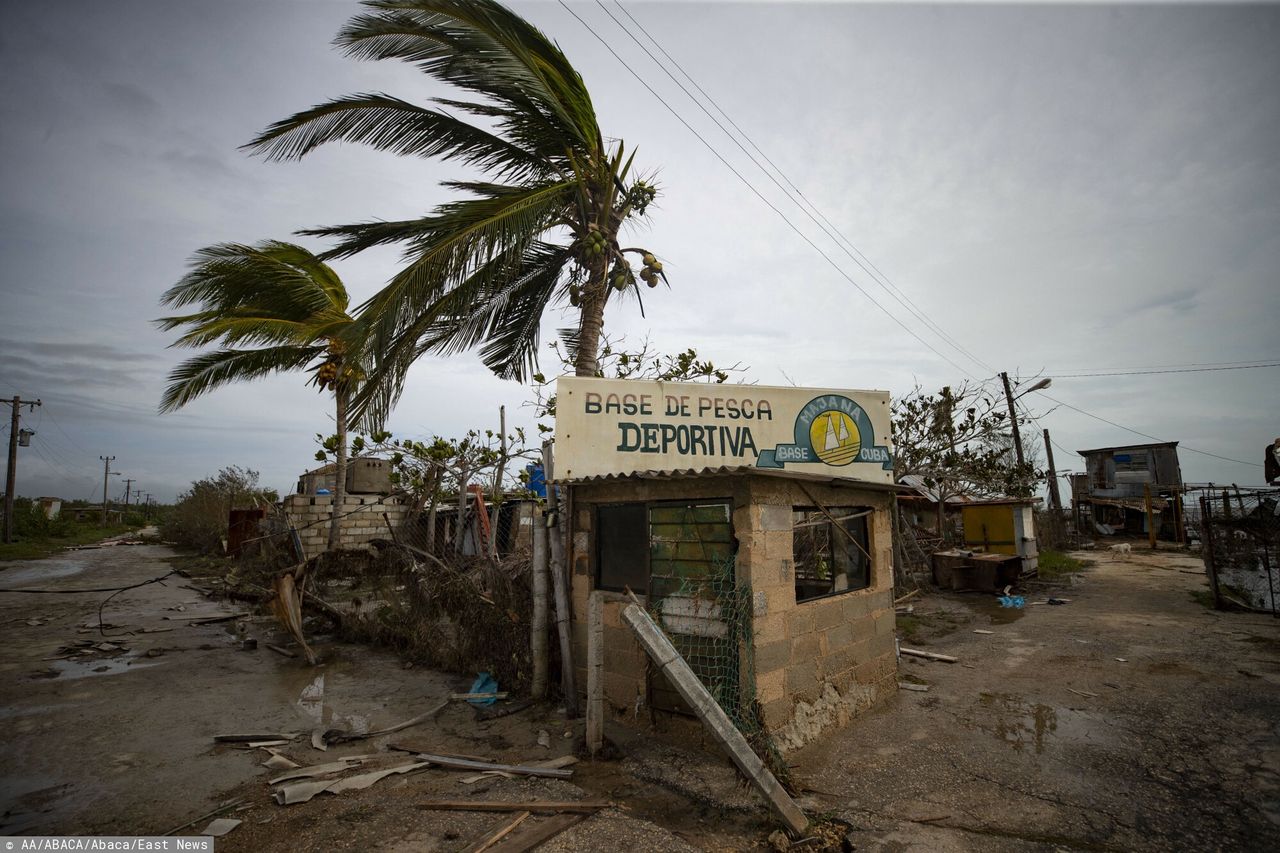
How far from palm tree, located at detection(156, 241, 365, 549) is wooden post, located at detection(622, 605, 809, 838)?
847 centimetres

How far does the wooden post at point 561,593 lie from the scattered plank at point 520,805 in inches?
77.7

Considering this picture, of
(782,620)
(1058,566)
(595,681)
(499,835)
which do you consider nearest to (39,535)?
(595,681)

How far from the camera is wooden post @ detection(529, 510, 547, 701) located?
6.87 meters


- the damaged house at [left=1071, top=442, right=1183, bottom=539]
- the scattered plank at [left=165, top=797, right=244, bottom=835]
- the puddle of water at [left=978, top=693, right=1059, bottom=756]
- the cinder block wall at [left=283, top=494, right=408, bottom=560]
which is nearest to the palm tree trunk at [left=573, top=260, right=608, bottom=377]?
the scattered plank at [left=165, top=797, right=244, bottom=835]

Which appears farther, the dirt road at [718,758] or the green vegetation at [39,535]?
the green vegetation at [39,535]

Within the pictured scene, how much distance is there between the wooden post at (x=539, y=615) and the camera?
6871 mm

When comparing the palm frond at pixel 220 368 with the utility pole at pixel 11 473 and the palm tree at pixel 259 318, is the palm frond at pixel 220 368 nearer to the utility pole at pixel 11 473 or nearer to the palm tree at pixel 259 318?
the palm tree at pixel 259 318

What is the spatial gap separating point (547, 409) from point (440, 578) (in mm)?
3211

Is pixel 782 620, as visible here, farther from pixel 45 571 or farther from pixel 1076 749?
pixel 45 571

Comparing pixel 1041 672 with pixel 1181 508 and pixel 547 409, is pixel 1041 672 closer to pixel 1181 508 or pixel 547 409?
pixel 547 409

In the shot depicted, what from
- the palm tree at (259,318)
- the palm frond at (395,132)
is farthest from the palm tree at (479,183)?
the palm tree at (259,318)

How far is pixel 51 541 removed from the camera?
3131 cm

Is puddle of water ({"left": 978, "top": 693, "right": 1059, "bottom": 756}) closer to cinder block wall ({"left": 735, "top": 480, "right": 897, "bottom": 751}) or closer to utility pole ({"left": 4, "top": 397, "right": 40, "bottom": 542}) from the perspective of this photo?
cinder block wall ({"left": 735, "top": 480, "right": 897, "bottom": 751})

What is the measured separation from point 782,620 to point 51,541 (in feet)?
138
